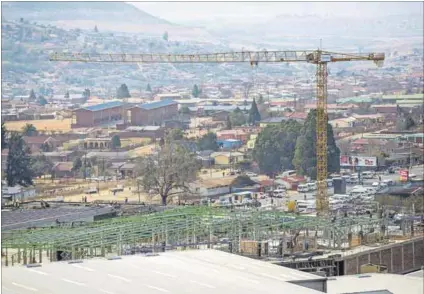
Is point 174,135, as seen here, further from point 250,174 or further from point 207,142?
point 250,174

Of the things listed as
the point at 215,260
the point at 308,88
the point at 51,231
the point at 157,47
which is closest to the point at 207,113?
the point at 308,88

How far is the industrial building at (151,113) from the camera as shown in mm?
29531

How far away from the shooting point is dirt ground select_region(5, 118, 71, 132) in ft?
91.7

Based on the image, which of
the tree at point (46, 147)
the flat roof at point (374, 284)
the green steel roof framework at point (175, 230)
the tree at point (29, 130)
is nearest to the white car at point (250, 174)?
the tree at point (46, 147)

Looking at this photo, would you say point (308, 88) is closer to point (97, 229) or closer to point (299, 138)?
point (299, 138)

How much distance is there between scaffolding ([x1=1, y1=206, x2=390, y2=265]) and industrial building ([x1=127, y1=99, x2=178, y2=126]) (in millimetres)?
14416

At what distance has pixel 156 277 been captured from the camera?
858 centimetres

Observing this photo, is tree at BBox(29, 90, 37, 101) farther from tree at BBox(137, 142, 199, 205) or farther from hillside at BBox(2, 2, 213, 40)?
tree at BBox(137, 142, 199, 205)

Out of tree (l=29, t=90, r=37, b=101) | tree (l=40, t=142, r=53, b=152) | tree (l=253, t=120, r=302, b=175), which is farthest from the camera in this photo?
tree (l=29, t=90, r=37, b=101)

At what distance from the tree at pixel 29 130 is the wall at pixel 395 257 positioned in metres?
13.3

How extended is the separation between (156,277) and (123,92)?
24.4 meters

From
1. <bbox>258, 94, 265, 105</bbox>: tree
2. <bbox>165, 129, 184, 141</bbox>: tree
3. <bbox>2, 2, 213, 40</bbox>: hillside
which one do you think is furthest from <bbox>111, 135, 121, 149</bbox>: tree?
<bbox>2, 2, 213, 40</bbox>: hillside

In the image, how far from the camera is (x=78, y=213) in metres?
17.8

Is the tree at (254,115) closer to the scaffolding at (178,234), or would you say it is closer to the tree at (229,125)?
the tree at (229,125)
